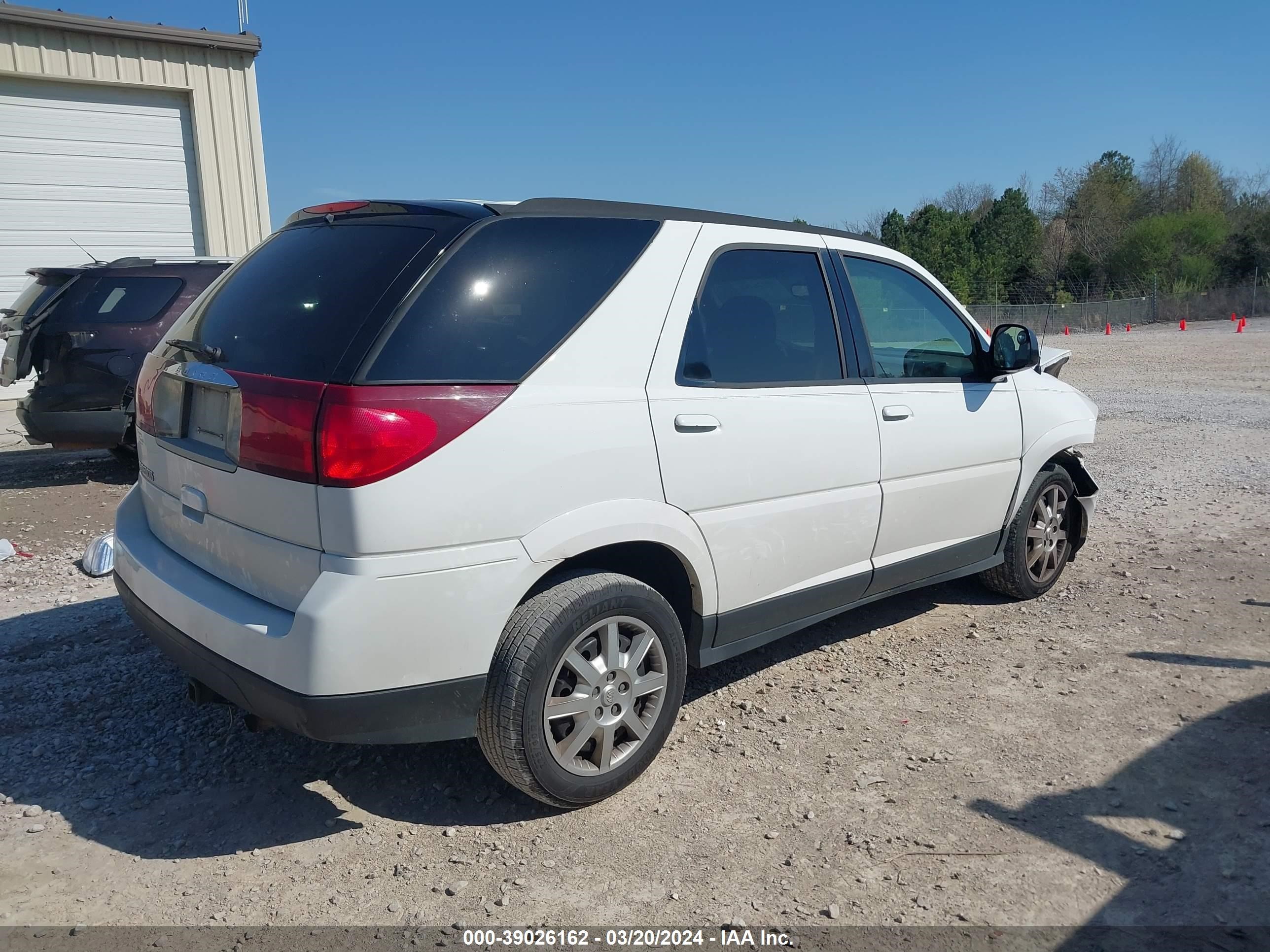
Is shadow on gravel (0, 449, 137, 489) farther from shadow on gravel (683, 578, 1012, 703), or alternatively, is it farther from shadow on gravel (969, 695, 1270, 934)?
shadow on gravel (969, 695, 1270, 934)

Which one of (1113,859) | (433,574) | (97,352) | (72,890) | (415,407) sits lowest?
(1113,859)

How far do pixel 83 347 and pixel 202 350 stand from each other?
570cm

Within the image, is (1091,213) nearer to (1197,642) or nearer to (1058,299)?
(1058,299)

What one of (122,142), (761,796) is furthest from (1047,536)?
(122,142)

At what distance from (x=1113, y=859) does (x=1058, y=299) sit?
54.1m

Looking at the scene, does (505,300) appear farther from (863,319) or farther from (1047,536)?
(1047,536)

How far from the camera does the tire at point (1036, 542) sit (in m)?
5.22

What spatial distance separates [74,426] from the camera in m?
7.99

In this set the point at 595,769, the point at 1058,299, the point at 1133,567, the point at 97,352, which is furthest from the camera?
the point at 1058,299

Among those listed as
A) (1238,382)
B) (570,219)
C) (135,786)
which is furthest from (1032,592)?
(1238,382)

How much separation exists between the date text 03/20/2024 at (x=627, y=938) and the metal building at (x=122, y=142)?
12.7 meters

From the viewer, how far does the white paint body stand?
2742mm

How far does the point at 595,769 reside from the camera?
329 centimetres

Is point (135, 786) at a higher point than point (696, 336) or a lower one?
lower
